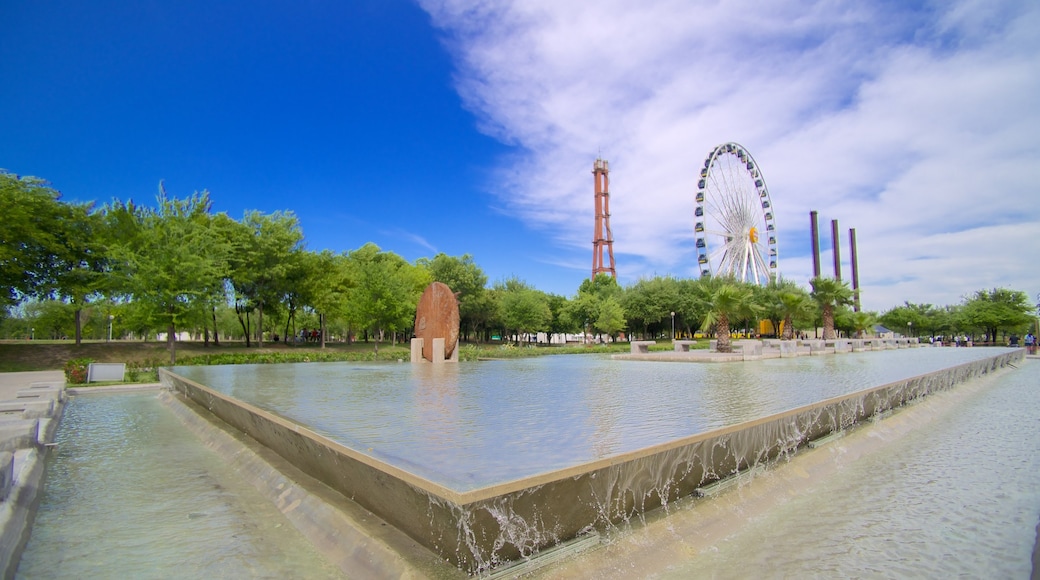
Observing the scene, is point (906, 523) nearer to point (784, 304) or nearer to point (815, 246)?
point (784, 304)

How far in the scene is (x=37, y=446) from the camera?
18.2 feet

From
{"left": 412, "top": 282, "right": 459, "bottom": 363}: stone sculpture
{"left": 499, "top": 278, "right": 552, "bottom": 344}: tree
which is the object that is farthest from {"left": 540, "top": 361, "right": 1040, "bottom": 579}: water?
{"left": 499, "top": 278, "right": 552, "bottom": 344}: tree

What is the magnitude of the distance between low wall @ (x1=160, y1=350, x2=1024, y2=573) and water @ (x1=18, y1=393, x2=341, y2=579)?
48 cm

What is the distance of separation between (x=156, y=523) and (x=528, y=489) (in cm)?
286

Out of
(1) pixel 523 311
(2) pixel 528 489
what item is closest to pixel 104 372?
(2) pixel 528 489

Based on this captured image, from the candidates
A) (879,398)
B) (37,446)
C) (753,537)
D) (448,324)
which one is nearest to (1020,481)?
(879,398)

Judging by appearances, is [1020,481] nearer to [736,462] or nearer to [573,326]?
[736,462]

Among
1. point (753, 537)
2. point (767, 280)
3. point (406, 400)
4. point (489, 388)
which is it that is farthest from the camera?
point (767, 280)

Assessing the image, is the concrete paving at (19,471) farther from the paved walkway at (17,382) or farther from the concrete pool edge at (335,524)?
the paved walkway at (17,382)

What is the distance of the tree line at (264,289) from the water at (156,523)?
17.6 m

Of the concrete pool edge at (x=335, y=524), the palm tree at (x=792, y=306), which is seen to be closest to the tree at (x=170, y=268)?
the concrete pool edge at (x=335, y=524)

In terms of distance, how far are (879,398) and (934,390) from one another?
458cm

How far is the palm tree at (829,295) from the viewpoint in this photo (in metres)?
33.7

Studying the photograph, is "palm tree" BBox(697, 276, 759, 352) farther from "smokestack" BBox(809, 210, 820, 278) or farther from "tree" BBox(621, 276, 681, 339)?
"smokestack" BBox(809, 210, 820, 278)
